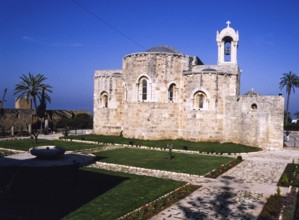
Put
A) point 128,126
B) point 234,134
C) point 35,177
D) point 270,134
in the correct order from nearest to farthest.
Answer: point 35,177 < point 270,134 < point 234,134 < point 128,126

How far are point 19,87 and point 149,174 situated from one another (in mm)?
29701

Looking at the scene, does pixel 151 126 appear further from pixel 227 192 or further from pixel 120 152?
pixel 227 192

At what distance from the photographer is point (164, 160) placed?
18219 mm

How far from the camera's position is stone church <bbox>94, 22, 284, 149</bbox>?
25.2 meters

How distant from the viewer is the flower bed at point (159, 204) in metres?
8.54

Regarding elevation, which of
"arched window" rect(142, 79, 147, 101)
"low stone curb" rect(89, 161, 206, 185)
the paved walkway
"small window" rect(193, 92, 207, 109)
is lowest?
the paved walkway

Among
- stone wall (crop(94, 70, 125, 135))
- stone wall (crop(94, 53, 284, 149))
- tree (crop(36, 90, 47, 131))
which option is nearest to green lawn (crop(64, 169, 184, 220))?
stone wall (crop(94, 53, 284, 149))

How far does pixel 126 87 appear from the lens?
29484mm

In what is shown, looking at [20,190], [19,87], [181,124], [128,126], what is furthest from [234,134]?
[19,87]

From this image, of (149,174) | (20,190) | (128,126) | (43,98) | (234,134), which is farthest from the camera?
(43,98)

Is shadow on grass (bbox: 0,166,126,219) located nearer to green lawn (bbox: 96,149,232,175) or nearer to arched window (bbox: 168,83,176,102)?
green lawn (bbox: 96,149,232,175)

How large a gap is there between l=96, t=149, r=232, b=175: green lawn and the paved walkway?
1.52 metres

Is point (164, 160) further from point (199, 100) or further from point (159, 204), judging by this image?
point (199, 100)

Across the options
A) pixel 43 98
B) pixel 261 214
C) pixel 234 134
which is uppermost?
pixel 43 98
